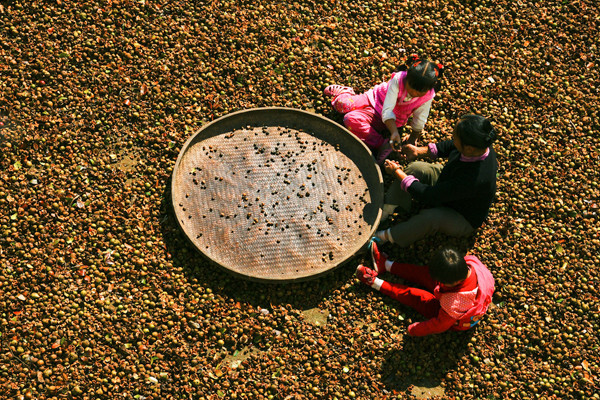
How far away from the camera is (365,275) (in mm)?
5027

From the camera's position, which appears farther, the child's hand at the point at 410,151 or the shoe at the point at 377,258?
the child's hand at the point at 410,151

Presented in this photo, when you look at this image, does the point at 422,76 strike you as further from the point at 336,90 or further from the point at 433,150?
the point at 336,90

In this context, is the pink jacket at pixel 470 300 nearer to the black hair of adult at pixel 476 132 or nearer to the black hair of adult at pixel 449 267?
the black hair of adult at pixel 449 267


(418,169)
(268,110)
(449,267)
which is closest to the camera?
(449,267)

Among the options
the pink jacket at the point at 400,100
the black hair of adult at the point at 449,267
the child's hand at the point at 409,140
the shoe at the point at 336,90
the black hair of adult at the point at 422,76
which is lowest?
the black hair of adult at the point at 449,267

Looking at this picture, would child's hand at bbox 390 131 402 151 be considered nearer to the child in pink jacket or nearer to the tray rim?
the child in pink jacket

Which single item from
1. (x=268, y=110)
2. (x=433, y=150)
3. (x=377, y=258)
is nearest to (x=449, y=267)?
(x=377, y=258)

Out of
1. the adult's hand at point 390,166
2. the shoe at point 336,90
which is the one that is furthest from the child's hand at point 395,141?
the shoe at point 336,90

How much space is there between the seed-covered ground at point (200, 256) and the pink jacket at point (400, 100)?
18.2 inches

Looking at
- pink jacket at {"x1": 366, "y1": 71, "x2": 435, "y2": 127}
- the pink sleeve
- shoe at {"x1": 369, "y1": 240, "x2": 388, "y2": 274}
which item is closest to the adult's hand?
the pink sleeve

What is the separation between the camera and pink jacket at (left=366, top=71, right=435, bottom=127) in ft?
16.9

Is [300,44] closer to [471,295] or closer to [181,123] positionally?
[181,123]

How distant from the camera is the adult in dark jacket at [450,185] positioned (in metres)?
4.64

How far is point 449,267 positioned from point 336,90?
2.15m
